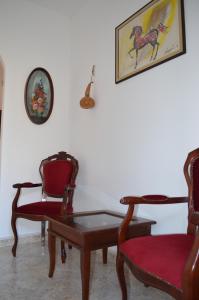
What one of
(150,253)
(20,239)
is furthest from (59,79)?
(150,253)

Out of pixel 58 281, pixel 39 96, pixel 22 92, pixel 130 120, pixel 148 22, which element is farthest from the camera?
pixel 39 96

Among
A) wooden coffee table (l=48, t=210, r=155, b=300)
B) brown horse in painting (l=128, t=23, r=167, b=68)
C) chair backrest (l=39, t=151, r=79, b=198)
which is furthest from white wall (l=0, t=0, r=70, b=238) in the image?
brown horse in painting (l=128, t=23, r=167, b=68)

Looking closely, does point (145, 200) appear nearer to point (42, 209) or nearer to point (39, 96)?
point (42, 209)

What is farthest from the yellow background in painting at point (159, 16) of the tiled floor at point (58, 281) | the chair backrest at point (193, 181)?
the tiled floor at point (58, 281)

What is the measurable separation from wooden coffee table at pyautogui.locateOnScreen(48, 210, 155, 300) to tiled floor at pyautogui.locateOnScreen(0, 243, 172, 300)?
0.15 meters

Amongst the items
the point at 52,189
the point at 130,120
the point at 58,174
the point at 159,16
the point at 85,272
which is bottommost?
the point at 85,272

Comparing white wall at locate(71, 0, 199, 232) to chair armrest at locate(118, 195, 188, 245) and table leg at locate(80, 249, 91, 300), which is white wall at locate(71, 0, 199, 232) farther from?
table leg at locate(80, 249, 91, 300)

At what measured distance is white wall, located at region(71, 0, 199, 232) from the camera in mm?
1877

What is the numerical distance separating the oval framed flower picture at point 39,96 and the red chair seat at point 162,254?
2287mm

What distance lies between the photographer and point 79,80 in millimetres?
3268

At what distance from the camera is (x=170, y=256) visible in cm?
108

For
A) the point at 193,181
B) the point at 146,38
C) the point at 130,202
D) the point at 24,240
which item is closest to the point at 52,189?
the point at 24,240

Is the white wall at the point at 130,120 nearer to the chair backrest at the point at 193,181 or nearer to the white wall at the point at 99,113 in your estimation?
the white wall at the point at 99,113

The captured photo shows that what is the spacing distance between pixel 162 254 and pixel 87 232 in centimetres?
61
